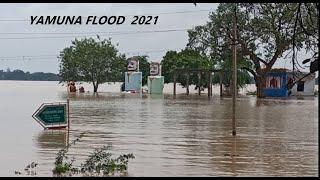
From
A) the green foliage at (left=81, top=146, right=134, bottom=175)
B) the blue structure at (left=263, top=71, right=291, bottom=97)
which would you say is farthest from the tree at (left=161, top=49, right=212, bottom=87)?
the green foliage at (left=81, top=146, right=134, bottom=175)

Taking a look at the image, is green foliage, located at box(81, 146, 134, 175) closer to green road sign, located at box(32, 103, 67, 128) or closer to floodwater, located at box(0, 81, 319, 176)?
floodwater, located at box(0, 81, 319, 176)

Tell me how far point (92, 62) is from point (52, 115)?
54726 mm

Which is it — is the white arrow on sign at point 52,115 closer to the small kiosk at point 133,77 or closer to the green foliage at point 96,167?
the green foliage at point 96,167

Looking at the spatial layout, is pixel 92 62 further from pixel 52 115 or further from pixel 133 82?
pixel 52 115

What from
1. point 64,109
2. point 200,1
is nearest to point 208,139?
point 64,109

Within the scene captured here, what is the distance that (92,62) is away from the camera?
7381 cm

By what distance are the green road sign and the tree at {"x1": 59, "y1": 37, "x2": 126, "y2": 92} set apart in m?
53.7

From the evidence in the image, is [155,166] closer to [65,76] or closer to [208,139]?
[208,139]

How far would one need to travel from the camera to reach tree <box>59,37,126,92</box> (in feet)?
242

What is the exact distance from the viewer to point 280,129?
23.1 metres

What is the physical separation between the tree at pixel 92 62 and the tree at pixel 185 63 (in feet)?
20.9

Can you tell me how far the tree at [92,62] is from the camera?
7375cm

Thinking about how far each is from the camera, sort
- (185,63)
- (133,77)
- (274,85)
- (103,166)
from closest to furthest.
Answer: (103,166) < (274,85) < (185,63) < (133,77)

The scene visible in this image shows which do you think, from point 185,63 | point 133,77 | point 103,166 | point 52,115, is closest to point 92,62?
point 133,77
